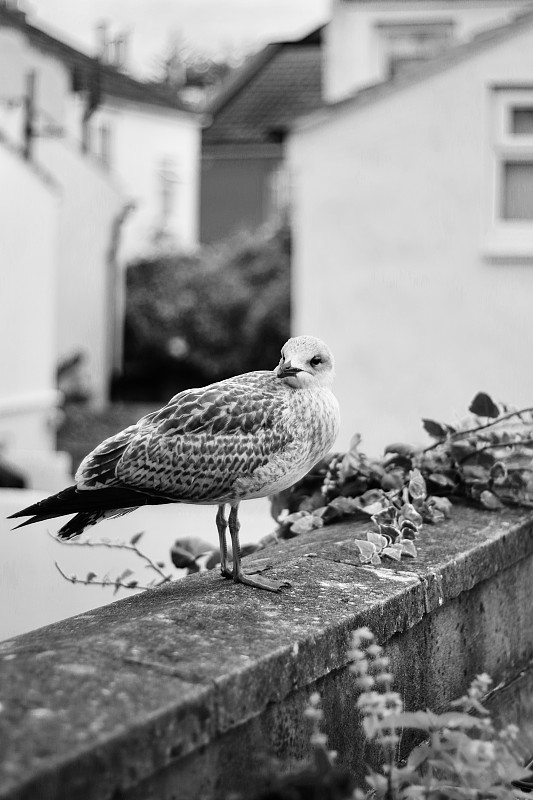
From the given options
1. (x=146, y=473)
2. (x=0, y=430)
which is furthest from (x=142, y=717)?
(x=0, y=430)

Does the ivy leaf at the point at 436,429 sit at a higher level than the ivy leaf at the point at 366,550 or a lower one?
higher

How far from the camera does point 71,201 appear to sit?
23125 millimetres

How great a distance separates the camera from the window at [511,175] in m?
12.1

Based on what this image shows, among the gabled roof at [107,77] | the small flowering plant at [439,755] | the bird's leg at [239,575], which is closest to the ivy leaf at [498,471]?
the bird's leg at [239,575]

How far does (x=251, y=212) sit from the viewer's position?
3341 centimetres

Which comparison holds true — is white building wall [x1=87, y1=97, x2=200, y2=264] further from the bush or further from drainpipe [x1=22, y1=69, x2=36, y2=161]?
drainpipe [x1=22, y1=69, x2=36, y2=161]

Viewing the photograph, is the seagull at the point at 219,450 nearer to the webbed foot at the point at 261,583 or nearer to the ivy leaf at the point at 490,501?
the webbed foot at the point at 261,583

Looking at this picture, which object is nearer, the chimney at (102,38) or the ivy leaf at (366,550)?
the ivy leaf at (366,550)

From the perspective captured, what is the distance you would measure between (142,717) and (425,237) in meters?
10.5

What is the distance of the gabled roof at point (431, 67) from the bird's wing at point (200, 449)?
9.41 m

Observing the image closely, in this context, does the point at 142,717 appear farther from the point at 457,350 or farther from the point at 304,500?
the point at 457,350

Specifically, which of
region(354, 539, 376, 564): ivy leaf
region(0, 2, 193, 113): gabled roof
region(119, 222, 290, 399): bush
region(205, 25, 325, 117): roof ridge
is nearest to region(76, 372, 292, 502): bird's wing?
region(354, 539, 376, 564): ivy leaf

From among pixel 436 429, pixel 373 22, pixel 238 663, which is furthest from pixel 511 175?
pixel 238 663

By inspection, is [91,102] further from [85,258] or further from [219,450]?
[219,450]
